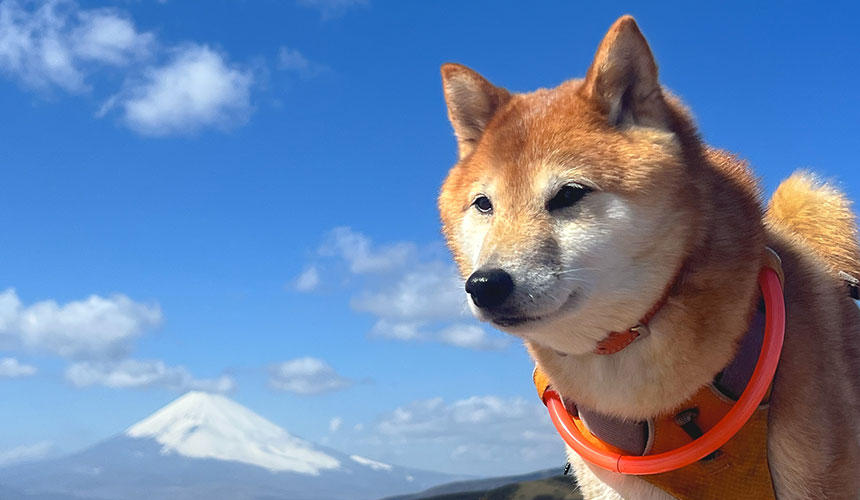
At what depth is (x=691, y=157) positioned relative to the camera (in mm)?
5629

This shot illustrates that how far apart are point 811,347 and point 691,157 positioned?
1.58 m

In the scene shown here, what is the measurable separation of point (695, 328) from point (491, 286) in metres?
1.34

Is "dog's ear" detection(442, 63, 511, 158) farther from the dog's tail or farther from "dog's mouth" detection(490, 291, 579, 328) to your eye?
the dog's tail

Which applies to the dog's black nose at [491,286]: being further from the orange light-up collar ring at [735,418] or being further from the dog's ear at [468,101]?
the dog's ear at [468,101]

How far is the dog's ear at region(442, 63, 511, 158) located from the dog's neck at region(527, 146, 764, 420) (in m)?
1.70

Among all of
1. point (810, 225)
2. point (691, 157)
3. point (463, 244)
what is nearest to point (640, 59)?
point (691, 157)

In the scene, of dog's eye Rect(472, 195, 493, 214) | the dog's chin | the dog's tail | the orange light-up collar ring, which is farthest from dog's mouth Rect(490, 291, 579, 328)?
the dog's tail

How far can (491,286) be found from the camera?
5.23m

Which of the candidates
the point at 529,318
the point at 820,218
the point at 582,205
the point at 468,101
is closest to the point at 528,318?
the point at 529,318

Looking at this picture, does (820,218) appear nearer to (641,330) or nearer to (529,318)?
(641,330)

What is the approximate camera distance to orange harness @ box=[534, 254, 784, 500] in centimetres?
543

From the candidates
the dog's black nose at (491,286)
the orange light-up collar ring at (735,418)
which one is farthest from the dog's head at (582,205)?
the orange light-up collar ring at (735,418)

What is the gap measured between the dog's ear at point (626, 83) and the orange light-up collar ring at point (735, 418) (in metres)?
1.38

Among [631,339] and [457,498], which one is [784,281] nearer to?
[631,339]
